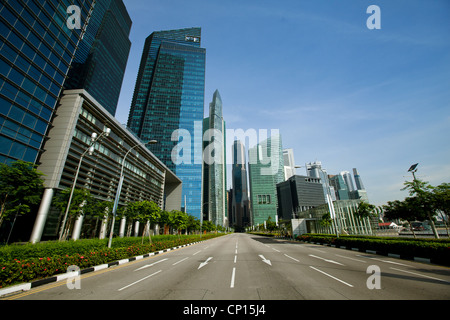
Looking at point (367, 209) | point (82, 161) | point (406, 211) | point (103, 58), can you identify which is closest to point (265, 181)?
point (367, 209)

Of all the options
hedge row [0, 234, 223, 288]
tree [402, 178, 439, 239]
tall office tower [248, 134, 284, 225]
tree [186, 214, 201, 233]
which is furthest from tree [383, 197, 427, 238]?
tall office tower [248, 134, 284, 225]

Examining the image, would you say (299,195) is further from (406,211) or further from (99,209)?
(99,209)

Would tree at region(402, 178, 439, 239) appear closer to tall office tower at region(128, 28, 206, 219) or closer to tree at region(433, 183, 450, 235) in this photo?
tree at region(433, 183, 450, 235)

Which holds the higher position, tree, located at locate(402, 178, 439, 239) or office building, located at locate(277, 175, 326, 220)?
office building, located at locate(277, 175, 326, 220)

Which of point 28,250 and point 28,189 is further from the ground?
point 28,189

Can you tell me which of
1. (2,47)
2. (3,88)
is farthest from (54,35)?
(3,88)

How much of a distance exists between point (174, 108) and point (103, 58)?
48015mm

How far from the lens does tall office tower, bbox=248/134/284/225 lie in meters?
171

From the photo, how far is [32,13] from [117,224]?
135ft

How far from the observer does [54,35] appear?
29.2m

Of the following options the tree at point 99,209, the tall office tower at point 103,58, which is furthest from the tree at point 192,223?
the tall office tower at point 103,58

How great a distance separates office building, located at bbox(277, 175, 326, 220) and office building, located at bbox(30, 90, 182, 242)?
489 feet

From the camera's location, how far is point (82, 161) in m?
30.3
